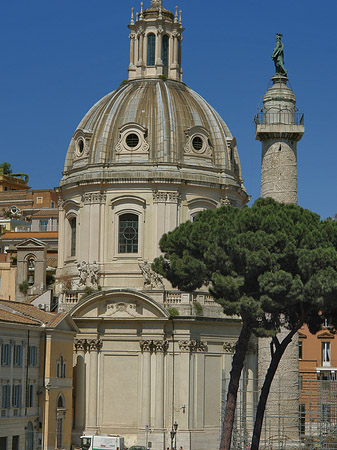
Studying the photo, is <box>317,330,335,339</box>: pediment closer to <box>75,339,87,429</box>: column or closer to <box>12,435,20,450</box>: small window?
<box>75,339,87,429</box>: column

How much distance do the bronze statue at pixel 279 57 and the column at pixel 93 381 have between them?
2129 centimetres

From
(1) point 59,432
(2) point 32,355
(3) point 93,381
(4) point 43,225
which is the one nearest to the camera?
(2) point 32,355

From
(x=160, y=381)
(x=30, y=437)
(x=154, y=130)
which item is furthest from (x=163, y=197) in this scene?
(x=30, y=437)

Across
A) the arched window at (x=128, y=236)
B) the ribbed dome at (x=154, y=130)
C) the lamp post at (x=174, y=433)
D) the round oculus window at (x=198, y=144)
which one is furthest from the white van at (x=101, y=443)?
the round oculus window at (x=198, y=144)

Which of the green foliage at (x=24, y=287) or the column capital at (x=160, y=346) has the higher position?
the green foliage at (x=24, y=287)

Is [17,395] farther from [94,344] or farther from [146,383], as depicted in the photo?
[146,383]

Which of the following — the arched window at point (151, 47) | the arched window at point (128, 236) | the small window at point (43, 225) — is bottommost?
the arched window at point (128, 236)

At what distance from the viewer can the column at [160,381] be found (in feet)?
242

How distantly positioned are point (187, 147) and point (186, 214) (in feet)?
16.1

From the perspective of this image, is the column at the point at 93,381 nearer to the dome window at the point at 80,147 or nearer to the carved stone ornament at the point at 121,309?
the carved stone ornament at the point at 121,309

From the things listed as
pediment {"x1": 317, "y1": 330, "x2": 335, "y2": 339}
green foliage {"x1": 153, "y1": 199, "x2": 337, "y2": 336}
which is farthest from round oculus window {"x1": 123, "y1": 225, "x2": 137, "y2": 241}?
pediment {"x1": 317, "y1": 330, "x2": 335, "y2": 339}

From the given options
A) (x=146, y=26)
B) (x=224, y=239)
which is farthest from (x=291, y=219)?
(x=146, y=26)

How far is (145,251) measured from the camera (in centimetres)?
7825

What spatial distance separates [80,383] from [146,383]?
4.41 metres
